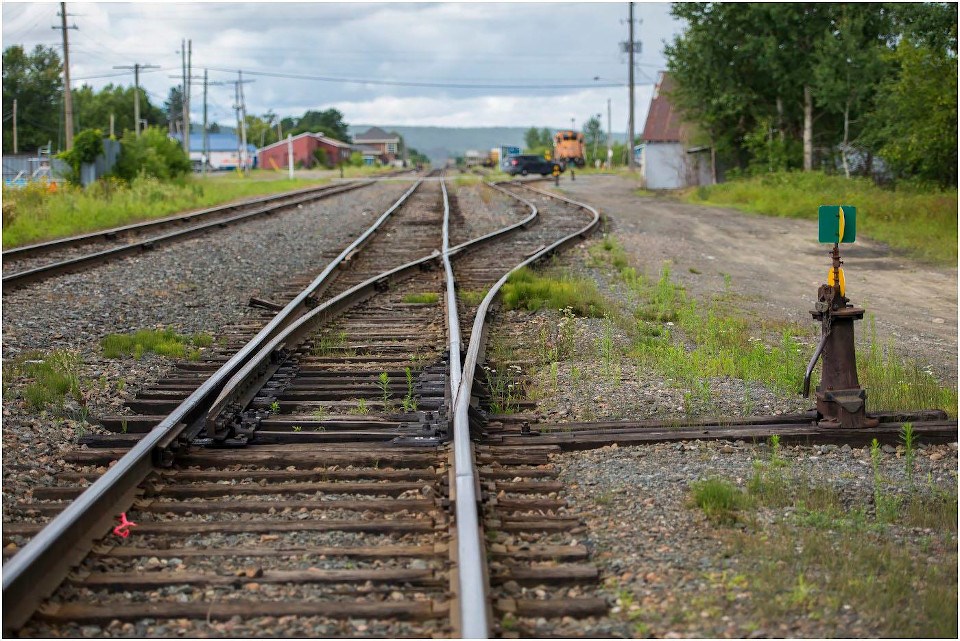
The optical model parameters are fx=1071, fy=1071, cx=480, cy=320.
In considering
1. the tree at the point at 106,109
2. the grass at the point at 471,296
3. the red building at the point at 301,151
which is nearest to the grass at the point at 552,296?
the grass at the point at 471,296

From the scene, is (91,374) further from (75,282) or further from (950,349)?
(950,349)

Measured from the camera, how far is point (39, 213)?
2158 cm

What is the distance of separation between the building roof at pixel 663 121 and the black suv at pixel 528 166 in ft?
38.4

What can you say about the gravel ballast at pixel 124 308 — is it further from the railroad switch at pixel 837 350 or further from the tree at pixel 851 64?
the tree at pixel 851 64

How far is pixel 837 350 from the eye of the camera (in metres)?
6.30

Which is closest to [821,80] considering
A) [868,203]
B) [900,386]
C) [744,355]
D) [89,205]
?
[868,203]

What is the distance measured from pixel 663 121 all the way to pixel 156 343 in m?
40.8

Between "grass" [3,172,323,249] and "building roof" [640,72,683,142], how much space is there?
18658 mm

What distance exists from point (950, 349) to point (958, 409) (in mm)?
3435

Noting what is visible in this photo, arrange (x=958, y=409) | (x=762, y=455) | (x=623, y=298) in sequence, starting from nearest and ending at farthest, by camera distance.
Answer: (x=762, y=455) → (x=958, y=409) → (x=623, y=298)

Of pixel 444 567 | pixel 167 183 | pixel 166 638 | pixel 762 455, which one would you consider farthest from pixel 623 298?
pixel 167 183

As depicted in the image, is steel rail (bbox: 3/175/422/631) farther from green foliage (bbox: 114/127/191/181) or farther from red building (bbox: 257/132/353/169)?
red building (bbox: 257/132/353/169)

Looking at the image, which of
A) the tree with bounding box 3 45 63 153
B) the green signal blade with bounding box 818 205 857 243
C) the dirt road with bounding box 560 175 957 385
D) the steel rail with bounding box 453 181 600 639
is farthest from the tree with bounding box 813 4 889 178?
the tree with bounding box 3 45 63 153

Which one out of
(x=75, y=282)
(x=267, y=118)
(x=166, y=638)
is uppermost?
(x=267, y=118)
